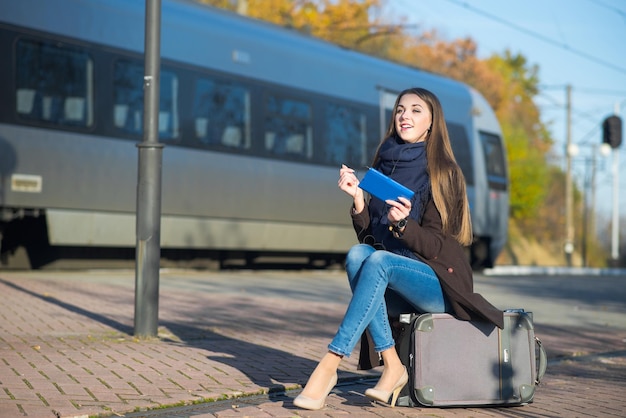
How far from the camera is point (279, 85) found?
1619cm

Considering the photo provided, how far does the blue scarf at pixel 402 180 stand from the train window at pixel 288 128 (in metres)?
10.8

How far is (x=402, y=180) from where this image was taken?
5.07 metres

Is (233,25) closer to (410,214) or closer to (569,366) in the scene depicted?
(569,366)

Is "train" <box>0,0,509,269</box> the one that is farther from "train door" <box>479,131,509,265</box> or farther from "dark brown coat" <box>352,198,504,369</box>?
"dark brown coat" <box>352,198,504,369</box>

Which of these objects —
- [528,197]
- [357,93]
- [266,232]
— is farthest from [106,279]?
→ [528,197]

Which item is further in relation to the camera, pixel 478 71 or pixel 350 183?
pixel 478 71

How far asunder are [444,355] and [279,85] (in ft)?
38.1

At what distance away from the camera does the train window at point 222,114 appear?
1478cm

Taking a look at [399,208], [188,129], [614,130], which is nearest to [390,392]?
[399,208]

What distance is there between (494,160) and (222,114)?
778cm

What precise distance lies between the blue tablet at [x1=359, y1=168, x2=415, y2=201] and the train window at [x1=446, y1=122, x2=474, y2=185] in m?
15.3

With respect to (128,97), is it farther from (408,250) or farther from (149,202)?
(408,250)

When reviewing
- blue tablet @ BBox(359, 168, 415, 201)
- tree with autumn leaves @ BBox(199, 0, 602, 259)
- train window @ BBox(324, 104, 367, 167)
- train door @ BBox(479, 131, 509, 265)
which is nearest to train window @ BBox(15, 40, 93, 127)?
train window @ BBox(324, 104, 367, 167)

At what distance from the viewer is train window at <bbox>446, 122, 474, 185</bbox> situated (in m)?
19.9
